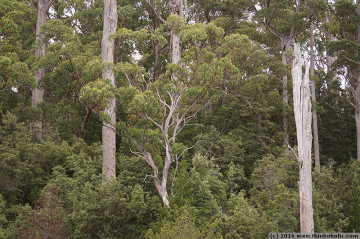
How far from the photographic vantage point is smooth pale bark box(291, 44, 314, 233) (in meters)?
12.0

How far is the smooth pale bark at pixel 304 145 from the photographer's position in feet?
39.2

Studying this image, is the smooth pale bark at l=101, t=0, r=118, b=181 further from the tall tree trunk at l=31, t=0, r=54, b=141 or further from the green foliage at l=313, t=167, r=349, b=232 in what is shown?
the green foliage at l=313, t=167, r=349, b=232

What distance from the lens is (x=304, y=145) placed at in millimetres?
12078

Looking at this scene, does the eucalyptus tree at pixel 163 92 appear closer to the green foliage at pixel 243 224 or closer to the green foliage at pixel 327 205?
the green foliage at pixel 243 224

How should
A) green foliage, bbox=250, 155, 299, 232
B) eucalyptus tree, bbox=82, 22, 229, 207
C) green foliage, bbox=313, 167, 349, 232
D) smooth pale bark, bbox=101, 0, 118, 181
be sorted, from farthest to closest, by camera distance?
smooth pale bark, bbox=101, 0, 118, 181 < green foliage, bbox=313, 167, 349, 232 < green foliage, bbox=250, 155, 299, 232 < eucalyptus tree, bbox=82, 22, 229, 207

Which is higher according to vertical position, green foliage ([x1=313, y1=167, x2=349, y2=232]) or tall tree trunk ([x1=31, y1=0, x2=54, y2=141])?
tall tree trunk ([x1=31, y1=0, x2=54, y2=141])

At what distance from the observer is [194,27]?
13.4 m


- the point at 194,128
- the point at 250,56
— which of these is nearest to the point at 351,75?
the point at 250,56

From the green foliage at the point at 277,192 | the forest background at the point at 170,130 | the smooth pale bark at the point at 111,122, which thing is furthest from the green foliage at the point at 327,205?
the smooth pale bark at the point at 111,122

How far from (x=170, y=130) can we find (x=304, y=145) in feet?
23.8

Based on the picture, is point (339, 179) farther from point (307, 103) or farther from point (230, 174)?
point (307, 103)

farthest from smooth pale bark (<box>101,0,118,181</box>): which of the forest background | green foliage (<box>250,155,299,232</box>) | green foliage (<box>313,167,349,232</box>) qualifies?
green foliage (<box>313,167,349,232</box>)

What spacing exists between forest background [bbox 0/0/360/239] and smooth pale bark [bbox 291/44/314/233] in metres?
1.18

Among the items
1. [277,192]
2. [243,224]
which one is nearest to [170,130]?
[277,192]
